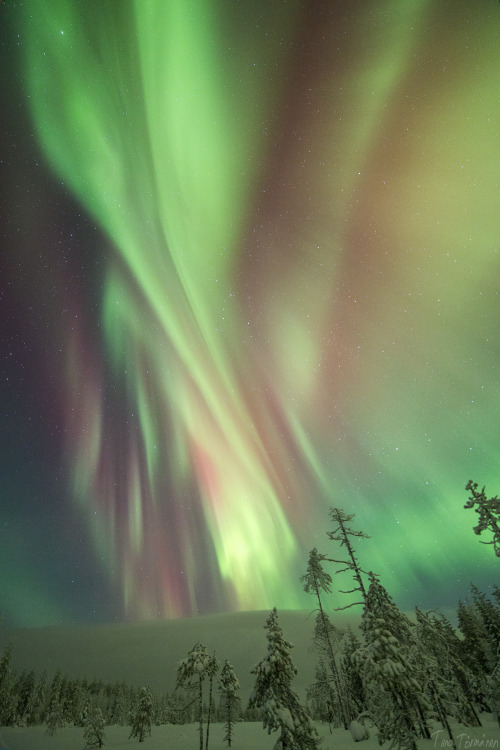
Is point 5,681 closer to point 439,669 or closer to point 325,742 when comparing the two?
point 325,742

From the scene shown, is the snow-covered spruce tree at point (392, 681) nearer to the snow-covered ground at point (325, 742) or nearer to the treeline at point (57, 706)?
the snow-covered ground at point (325, 742)

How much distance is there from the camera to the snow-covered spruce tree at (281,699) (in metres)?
17.5

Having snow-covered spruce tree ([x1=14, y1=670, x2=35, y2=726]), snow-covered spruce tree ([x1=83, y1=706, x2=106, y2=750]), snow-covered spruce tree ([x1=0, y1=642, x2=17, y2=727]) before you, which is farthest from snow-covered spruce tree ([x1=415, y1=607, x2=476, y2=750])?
snow-covered spruce tree ([x1=14, y1=670, x2=35, y2=726])

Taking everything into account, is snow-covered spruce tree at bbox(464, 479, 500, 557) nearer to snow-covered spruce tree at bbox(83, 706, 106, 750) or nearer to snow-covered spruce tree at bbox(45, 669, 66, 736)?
snow-covered spruce tree at bbox(83, 706, 106, 750)

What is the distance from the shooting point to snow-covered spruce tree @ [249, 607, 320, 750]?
17.5 metres

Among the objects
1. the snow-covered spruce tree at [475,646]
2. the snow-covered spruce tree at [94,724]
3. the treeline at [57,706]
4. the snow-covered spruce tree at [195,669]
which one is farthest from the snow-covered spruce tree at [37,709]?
the snow-covered spruce tree at [475,646]

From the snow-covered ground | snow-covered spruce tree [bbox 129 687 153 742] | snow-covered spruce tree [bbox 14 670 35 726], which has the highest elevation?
snow-covered spruce tree [bbox 14 670 35 726]

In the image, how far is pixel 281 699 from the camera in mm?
18375

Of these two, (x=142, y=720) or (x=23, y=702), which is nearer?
(x=142, y=720)

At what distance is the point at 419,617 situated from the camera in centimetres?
2541

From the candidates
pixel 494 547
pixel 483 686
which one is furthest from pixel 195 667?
pixel 483 686

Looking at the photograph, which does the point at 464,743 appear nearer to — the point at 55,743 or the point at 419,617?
the point at 419,617

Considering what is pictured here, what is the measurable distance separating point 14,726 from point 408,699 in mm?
118073

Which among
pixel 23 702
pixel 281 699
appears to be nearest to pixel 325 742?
pixel 281 699
